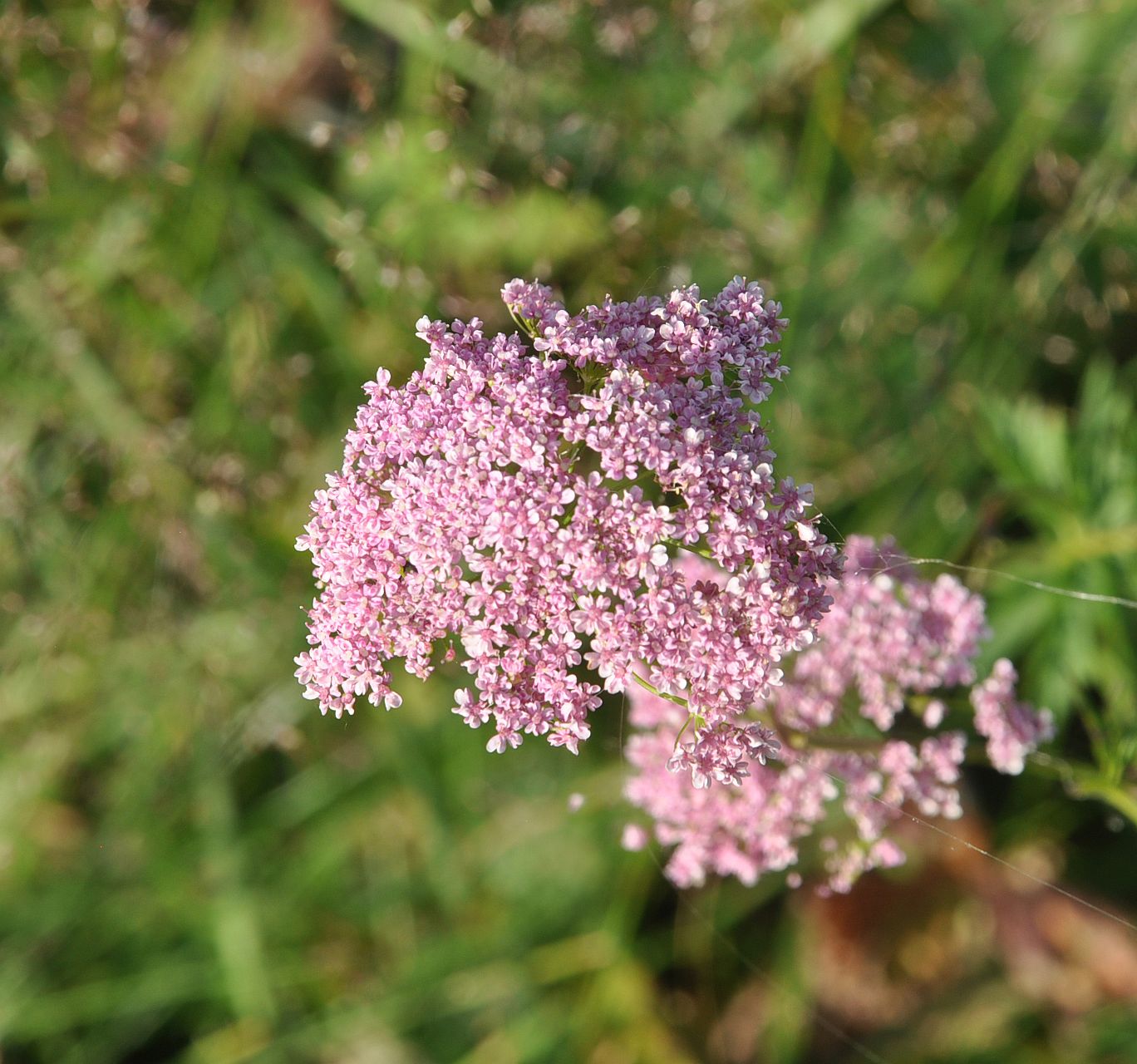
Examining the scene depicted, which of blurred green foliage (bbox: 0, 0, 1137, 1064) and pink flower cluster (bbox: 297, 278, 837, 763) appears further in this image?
blurred green foliage (bbox: 0, 0, 1137, 1064)

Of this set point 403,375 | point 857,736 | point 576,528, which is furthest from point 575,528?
point 403,375

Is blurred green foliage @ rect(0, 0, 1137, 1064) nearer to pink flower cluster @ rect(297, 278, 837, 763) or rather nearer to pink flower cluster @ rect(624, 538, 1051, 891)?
pink flower cluster @ rect(624, 538, 1051, 891)

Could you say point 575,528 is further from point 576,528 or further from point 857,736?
point 857,736

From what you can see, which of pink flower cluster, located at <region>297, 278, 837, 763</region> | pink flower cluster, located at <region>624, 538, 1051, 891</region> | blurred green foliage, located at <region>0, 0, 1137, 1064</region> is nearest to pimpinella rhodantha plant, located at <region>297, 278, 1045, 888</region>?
pink flower cluster, located at <region>297, 278, 837, 763</region>

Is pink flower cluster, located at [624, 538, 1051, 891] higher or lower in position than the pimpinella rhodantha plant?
lower

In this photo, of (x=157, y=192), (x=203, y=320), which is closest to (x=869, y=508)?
(x=203, y=320)

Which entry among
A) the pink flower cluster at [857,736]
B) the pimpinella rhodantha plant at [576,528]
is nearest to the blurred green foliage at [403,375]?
the pink flower cluster at [857,736]

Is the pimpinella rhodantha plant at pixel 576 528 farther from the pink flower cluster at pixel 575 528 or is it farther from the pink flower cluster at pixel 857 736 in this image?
the pink flower cluster at pixel 857 736
